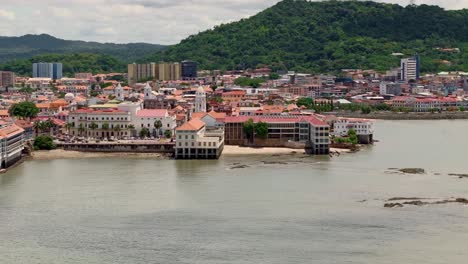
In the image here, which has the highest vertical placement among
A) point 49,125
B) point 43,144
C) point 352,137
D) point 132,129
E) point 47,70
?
point 47,70

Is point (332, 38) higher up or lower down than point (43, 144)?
higher up

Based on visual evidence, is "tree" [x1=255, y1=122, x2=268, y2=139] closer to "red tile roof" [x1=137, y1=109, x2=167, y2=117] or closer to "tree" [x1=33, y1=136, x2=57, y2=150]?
"red tile roof" [x1=137, y1=109, x2=167, y2=117]

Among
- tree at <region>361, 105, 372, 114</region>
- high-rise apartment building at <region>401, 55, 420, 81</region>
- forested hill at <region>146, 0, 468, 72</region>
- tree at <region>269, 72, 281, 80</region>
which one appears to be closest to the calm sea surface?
tree at <region>361, 105, 372, 114</region>

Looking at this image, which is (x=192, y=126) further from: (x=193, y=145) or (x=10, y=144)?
(x=10, y=144)

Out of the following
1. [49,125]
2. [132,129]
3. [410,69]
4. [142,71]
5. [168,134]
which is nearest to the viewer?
[168,134]

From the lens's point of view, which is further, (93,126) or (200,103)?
(200,103)

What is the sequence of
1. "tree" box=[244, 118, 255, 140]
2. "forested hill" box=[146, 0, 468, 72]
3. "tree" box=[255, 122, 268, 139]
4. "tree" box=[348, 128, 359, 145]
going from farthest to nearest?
"forested hill" box=[146, 0, 468, 72]
"tree" box=[348, 128, 359, 145]
"tree" box=[244, 118, 255, 140]
"tree" box=[255, 122, 268, 139]

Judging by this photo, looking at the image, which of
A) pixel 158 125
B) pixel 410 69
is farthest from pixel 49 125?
pixel 410 69
